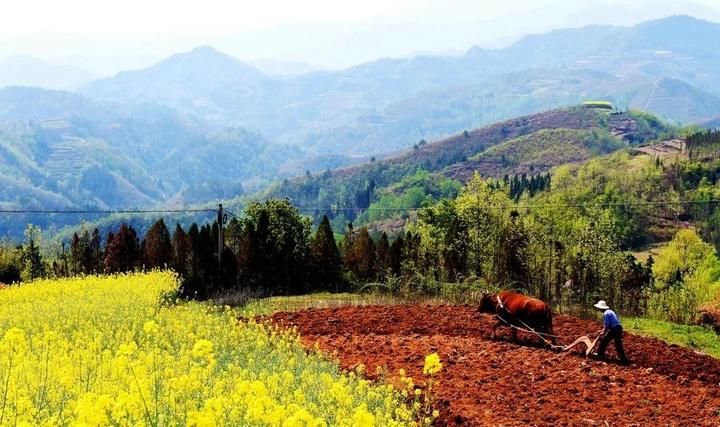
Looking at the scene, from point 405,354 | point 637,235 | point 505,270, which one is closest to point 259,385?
point 405,354

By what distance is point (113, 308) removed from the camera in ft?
53.3

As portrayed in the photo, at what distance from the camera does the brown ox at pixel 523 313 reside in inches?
623

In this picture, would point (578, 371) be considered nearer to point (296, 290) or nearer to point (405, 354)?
point (405, 354)

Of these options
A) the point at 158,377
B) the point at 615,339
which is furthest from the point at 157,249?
the point at 158,377

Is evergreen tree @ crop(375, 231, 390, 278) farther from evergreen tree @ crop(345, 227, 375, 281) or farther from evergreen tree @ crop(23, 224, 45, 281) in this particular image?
evergreen tree @ crop(23, 224, 45, 281)

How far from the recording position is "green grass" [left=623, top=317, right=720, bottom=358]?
19484mm

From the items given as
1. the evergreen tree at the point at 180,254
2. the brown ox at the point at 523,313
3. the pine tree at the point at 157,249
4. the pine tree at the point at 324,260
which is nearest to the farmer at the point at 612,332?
the brown ox at the point at 523,313

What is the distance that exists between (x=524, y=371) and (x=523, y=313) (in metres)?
3.06

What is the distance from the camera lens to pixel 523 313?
16016 millimetres

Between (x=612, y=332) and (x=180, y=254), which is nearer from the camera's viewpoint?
(x=612, y=332)

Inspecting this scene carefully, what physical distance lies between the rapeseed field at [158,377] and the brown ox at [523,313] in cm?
480

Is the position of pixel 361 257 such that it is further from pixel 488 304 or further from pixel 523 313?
pixel 523 313

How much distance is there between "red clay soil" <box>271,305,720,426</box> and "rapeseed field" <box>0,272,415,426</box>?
4.94 ft

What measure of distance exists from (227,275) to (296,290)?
3.66m
